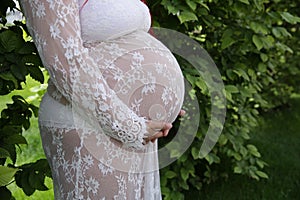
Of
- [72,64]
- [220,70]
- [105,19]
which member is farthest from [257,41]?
[72,64]

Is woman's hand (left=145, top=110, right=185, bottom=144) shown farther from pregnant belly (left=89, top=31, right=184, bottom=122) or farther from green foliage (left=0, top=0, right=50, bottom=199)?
green foliage (left=0, top=0, right=50, bottom=199)

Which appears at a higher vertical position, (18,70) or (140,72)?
(140,72)

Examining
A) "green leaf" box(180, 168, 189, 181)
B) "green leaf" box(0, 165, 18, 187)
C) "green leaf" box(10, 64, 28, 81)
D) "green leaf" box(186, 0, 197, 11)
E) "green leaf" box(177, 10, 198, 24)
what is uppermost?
"green leaf" box(0, 165, 18, 187)

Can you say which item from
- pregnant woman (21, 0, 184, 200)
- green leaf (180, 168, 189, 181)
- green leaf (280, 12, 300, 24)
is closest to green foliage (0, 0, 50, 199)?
pregnant woman (21, 0, 184, 200)

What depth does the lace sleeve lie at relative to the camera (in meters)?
1.57

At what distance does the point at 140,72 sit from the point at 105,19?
187 millimetres

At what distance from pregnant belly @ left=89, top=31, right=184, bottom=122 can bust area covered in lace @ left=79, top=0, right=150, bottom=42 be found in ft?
0.12

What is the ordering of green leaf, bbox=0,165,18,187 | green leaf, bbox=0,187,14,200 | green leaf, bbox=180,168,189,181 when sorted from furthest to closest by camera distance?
green leaf, bbox=180,168,189,181, green leaf, bbox=0,187,14,200, green leaf, bbox=0,165,18,187

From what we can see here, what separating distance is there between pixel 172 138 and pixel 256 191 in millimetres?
999

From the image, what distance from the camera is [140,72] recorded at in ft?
5.67

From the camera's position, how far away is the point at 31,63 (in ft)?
7.00

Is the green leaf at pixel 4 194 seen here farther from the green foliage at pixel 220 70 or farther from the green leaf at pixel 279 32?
the green leaf at pixel 279 32

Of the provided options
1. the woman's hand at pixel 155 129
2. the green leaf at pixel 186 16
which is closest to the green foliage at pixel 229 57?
the green leaf at pixel 186 16

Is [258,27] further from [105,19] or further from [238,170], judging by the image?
[105,19]
